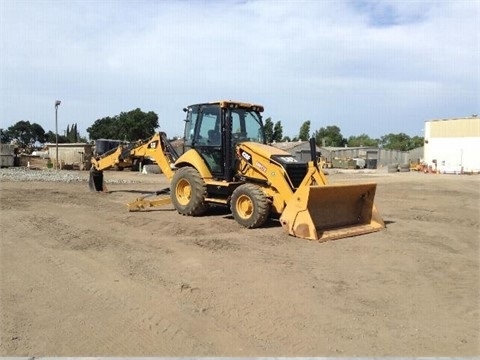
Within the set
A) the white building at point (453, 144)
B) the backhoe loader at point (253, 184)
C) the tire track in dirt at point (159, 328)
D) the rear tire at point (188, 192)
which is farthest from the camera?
the white building at point (453, 144)

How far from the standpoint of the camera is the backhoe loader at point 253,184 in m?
9.43

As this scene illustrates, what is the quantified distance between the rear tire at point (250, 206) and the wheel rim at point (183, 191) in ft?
6.40

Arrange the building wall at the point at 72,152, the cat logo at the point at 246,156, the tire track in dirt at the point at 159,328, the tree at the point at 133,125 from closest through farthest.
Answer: the tire track in dirt at the point at 159,328
the cat logo at the point at 246,156
the building wall at the point at 72,152
the tree at the point at 133,125

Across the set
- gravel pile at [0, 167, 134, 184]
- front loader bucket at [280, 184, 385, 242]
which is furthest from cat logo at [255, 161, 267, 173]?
gravel pile at [0, 167, 134, 184]

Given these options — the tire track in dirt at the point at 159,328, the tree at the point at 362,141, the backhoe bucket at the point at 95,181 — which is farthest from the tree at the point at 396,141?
the tire track in dirt at the point at 159,328

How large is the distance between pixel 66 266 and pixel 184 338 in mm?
2827

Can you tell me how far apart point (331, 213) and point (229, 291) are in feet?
14.9

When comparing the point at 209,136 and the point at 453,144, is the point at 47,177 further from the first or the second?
the point at 453,144

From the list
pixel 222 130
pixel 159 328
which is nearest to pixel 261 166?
pixel 222 130

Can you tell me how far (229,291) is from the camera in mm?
5770

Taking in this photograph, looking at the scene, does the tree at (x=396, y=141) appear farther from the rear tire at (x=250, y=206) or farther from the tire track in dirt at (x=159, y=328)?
the tire track in dirt at (x=159, y=328)

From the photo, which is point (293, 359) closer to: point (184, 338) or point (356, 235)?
point (184, 338)

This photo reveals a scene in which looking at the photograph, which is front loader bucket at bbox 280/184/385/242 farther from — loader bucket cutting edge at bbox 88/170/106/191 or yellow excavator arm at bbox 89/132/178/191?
loader bucket cutting edge at bbox 88/170/106/191

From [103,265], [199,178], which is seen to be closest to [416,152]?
[199,178]
